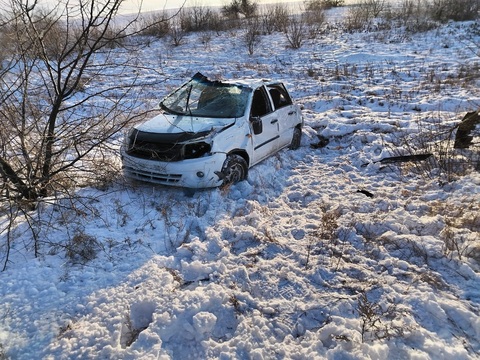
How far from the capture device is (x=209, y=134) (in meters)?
4.96

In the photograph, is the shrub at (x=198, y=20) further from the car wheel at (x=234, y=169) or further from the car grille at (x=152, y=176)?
the car grille at (x=152, y=176)

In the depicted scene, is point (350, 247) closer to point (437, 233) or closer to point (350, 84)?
point (437, 233)

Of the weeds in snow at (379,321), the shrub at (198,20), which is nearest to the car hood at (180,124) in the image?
the weeds in snow at (379,321)

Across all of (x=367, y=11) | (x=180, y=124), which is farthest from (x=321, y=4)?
(x=180, y=124)

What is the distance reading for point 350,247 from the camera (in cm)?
393

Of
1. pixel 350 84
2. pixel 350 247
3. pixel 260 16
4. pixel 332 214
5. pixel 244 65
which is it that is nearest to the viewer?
pixel 350 247

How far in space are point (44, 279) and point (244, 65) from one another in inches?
535

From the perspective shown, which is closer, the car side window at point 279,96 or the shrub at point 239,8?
the car side window at point 279,96

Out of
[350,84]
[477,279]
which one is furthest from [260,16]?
[477,279]

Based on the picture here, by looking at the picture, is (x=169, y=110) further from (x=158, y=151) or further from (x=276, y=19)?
(x=276, y=19)

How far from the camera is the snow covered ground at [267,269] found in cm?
277

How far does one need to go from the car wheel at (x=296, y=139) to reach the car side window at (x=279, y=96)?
657 millimetres

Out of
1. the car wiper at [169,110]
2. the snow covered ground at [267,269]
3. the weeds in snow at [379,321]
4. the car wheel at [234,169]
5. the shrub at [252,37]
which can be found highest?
the shrub at [252,37]

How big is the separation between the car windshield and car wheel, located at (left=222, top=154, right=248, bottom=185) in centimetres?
73
